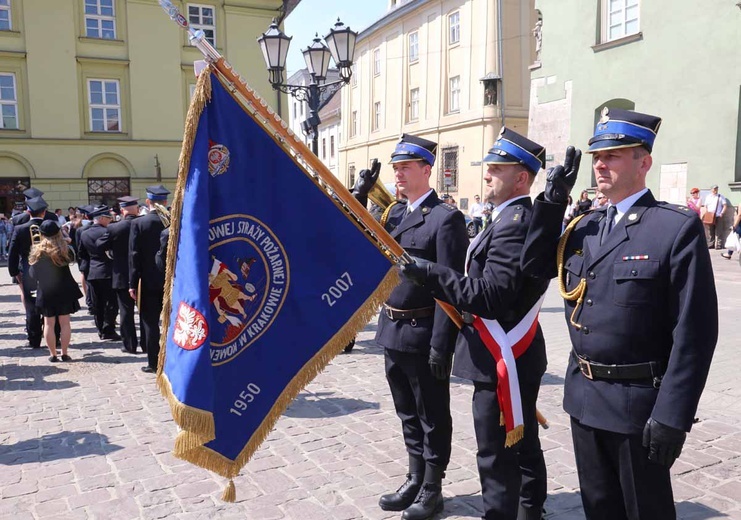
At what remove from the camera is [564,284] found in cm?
271

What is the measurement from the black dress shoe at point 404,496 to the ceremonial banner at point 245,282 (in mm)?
1102

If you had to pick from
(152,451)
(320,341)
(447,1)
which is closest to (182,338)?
(320,341)

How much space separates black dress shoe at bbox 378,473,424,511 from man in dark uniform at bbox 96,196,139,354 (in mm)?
Result: 5193

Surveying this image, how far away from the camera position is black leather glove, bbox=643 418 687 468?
2.25m

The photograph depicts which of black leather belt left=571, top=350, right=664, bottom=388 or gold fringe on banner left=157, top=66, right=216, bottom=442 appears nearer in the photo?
black leather belt left=571, top=350, right=664, bottom=388

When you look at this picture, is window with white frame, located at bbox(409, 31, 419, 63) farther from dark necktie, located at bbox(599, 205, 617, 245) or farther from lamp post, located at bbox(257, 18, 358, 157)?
dark necktie, located at bbox(599, 205, 617, 245)

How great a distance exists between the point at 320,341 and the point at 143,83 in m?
26.2

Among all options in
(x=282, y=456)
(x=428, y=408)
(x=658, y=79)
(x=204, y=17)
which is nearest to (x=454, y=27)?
(x=204, y=17)

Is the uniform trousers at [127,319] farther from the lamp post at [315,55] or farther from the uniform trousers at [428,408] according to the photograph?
the uniform trousers at [428,408]

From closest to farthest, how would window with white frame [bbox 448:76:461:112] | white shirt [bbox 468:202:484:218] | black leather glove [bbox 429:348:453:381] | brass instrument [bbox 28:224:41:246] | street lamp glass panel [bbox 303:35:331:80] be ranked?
1. black leather glove [bbox 429:348:453:381]
2. brass instrument [bbox 28:224:41:246]
3. street lamp glass panel [bbox 303:35:331:80]
4. white shirt [bbox 468:202:484:218]
5. window with white frame [bbox 448:76:461:112]

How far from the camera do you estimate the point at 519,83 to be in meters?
31.1

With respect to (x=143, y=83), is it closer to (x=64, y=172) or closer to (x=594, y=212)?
(x=64, y=172)

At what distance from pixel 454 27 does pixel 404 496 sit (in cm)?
3262

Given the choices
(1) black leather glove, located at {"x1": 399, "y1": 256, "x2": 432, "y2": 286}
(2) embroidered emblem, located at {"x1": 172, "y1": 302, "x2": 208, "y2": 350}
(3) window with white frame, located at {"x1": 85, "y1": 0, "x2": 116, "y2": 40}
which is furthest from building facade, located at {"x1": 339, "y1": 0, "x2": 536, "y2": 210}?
(2) embroidered emblem, located at {"x1": 172, "y1": 302, "x2": 208, "y2": 350}
